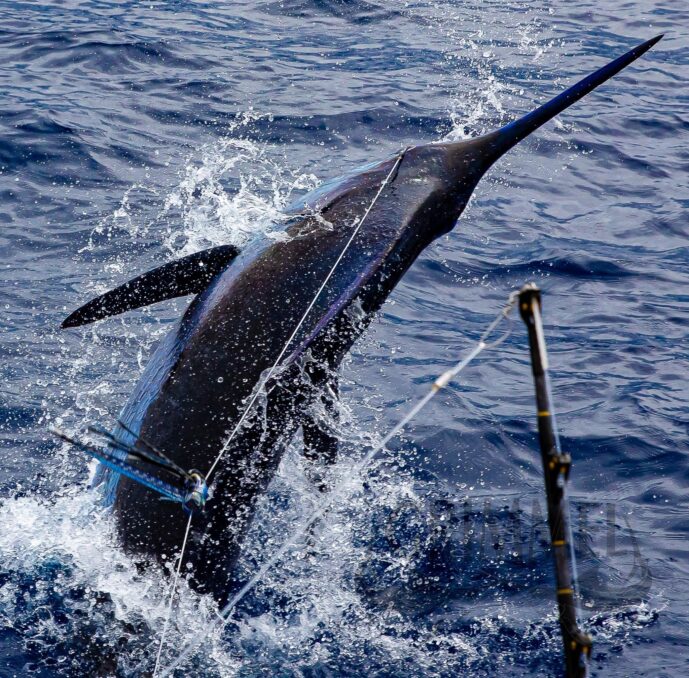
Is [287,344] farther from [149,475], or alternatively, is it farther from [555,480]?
[555,480]

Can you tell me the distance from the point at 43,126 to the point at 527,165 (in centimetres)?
590

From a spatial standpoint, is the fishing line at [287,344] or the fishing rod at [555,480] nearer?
the fishing rod at [555,480]

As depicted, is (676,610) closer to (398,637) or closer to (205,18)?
(398,637)

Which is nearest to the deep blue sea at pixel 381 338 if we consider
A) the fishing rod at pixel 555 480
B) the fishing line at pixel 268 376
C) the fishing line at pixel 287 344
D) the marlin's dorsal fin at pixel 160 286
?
the fishing line at pixel 268 376

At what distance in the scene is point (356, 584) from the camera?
5758 millimetres

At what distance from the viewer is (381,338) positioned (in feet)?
28.6

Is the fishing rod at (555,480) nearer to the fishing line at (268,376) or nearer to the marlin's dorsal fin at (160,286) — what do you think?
the fishing line at (268,376)

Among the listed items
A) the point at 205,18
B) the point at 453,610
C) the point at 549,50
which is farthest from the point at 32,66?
the point at 453,610

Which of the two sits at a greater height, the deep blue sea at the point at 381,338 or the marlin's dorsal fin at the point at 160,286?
the marlin's dorsal fin at the point at 160,286

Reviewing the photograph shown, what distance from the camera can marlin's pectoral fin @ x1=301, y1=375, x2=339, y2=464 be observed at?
5.67 metres

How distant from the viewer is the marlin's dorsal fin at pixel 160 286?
5.33 m

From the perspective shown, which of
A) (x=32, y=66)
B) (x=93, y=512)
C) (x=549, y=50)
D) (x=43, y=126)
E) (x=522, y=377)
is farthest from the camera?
(x=549, y=50)

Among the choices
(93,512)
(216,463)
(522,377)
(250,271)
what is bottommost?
(522,377)

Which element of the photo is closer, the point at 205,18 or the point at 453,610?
the point at 453,610
